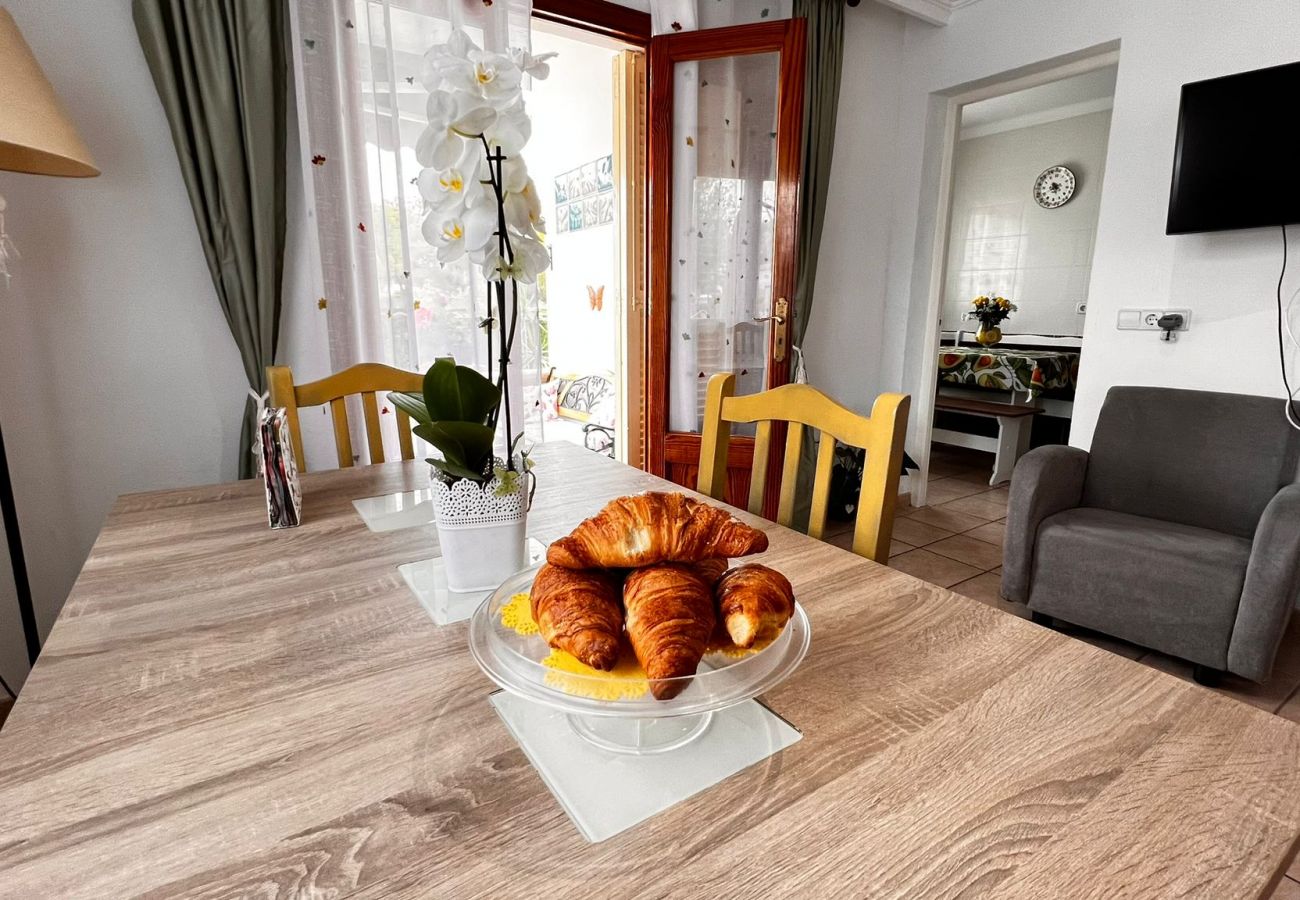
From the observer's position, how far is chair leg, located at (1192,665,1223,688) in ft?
6.41

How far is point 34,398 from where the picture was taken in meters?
1.80

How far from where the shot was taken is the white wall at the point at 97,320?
175cm

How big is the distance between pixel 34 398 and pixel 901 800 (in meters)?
2.34

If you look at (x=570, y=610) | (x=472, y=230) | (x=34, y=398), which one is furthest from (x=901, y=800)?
(x=34, y=398)

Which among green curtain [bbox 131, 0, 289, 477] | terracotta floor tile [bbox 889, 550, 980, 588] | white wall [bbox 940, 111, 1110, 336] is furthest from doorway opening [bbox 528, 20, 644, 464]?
white wall [bbox 940, 111, 1110, 336]

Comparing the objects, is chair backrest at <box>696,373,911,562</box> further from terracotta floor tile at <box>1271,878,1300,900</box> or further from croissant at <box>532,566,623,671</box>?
terracotta floor tile at <box>1271,878,1300,900</box>

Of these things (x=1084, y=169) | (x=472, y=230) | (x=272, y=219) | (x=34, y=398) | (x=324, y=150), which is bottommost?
(x=34, y=398)

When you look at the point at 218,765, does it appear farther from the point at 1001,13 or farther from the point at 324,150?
the point at 1001,13

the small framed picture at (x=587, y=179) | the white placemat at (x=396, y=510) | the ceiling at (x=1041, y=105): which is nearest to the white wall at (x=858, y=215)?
the ceiling at (x=1041, y=105)

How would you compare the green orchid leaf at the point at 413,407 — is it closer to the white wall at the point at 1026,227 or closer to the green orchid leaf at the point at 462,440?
the green orchid leaf at the point at 462,440

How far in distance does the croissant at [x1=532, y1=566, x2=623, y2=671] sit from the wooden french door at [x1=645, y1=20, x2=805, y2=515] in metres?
2.35

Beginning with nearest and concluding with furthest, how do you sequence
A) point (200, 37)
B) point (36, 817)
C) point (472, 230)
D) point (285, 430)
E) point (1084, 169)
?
point (36, 817) < point (472, 230) < point (285, 430) < point (200, 37) < point (1084, 169)

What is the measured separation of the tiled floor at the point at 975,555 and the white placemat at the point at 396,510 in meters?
1.72

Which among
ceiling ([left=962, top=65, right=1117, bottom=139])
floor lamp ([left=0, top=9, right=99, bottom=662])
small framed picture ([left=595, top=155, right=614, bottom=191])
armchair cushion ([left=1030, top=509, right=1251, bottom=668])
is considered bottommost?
armchair cushion ([left=1030, top=509, right=1251, bottom=668])
